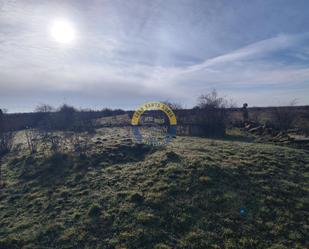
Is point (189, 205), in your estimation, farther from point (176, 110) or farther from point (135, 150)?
point (176, 110)

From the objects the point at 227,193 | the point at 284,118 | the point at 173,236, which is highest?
the point at 284,118

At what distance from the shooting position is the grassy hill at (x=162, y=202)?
18.5ft

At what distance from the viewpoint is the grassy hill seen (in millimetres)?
5641

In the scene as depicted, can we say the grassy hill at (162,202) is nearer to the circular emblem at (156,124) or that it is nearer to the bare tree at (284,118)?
the circular emblem at (156,124)

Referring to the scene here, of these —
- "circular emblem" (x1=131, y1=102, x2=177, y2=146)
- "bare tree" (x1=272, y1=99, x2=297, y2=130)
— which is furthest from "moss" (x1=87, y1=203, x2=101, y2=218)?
"bare tree" (x1=272, y1=99, x2=297, y2=130)

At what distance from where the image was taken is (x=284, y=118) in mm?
19703

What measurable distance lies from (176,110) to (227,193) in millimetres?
16622

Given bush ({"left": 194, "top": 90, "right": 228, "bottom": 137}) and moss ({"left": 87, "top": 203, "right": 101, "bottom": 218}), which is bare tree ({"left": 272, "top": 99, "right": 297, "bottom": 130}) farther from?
moss ({"left": 87, "top": 203, "right": 101, "bottom": 218})

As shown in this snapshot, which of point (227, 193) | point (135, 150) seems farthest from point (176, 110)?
point (227, 193)

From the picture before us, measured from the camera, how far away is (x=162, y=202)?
697cm

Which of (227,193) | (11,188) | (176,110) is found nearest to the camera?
(227,193)

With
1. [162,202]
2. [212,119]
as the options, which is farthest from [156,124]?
[162,202]

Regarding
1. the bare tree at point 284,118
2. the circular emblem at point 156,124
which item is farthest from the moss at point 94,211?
the bare tree at point 284,118

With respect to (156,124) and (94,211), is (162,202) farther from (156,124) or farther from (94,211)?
(156,124)
